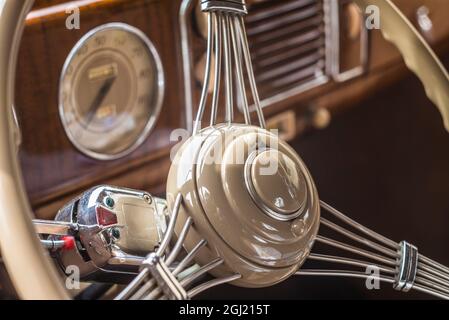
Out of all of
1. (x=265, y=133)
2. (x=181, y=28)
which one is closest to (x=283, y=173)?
(x=265, y=133)

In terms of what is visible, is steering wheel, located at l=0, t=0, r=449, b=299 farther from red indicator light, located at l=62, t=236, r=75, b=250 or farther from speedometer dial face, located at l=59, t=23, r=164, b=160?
speedometer dial face, located at l=59, t=23, r=164, b=160

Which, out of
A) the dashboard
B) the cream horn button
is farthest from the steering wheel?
the dashboard

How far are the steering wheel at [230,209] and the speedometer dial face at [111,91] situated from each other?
1.34ft

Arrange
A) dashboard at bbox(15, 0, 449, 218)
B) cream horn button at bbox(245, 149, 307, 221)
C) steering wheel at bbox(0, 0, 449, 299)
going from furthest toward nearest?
dashboard at bbox(15, 0, 449, 218)
cream horn button at bbox(245, 149, 307, 221)
steering wheel at bbox(0, 0, 449, 299)

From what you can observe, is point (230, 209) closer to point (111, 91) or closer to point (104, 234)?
point (104, 234)

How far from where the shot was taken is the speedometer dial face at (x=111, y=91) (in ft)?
3.73

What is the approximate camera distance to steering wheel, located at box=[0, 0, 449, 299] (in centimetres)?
52

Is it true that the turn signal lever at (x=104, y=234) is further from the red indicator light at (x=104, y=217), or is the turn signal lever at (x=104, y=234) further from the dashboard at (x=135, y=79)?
the dashboard at (x=135, y=79)

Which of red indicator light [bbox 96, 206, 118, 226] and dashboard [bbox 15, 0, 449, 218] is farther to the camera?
dashboard [bbox 15, 0, 449, 218]

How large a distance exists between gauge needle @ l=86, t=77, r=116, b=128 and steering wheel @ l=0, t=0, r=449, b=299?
43 cm

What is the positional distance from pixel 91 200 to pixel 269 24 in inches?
31.4

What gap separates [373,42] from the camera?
1.72 metres

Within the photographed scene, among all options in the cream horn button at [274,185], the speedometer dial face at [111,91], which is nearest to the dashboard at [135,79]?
the speedometer dial face at [111,91]
